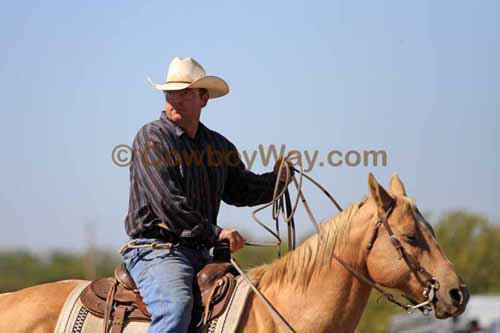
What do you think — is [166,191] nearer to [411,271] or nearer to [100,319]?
[100,319]

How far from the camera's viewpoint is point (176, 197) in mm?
6770

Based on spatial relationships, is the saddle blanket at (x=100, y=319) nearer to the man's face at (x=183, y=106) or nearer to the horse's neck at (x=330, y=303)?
the horse's neck at (x=330, y=303)

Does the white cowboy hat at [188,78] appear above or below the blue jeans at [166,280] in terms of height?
above

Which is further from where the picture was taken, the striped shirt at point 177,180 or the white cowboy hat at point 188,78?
the white cowboy hat at point 188,78

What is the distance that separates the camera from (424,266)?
643cm

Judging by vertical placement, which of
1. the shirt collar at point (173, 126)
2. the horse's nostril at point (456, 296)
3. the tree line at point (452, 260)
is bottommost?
the tree line at point (452, 260)

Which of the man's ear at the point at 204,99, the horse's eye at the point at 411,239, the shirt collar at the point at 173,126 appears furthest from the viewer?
the man's ear at the point at 204,99

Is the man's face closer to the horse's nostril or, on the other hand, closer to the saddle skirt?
the saddle skirt

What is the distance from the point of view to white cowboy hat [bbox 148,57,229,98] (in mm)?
7285

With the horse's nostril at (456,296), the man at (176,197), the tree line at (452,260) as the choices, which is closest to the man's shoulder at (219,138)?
the man at (176,197)

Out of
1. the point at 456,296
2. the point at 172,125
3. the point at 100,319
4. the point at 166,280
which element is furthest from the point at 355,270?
the point at 100,319

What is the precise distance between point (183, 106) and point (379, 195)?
72.7 inches

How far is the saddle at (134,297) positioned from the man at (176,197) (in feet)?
0.39

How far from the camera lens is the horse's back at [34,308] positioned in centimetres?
726
